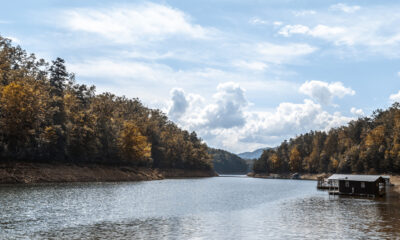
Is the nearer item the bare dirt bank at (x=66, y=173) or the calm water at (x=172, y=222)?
the calm water at (x=172, y=222)

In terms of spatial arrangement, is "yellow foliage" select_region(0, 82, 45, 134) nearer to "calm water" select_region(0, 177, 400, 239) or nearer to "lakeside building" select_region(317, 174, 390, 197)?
"calm water" select_region(0, 177, 400, 239)

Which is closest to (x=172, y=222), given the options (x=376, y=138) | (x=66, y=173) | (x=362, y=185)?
(x=362, y=185)

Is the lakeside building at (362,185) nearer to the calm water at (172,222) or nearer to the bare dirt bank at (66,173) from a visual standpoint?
the calm water at (172,222)

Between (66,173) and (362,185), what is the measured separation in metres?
75.3

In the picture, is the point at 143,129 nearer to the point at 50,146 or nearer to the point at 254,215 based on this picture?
the point at 50,146

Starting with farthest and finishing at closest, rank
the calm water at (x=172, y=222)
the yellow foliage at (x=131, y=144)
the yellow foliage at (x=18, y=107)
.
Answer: the yellow foliage at (x=131, y=144) < the yellow foliage at (x=18, y=107) < the calm water at (x=172, y=222)

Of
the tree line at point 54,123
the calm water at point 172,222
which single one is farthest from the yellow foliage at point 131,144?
the calm water at point 172,222

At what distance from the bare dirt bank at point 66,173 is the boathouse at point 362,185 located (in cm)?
6877

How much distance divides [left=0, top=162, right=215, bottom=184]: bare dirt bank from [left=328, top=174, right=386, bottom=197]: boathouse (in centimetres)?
6877

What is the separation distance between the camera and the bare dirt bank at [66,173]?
262ft

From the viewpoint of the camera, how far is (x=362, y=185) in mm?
75125

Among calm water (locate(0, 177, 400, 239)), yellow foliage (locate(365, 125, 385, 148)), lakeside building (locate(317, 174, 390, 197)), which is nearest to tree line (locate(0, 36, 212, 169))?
calm water (locate(0, 177, 400, 239))

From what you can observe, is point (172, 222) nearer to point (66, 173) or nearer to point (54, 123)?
point (66, 173)

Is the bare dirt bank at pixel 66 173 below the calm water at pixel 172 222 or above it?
above
